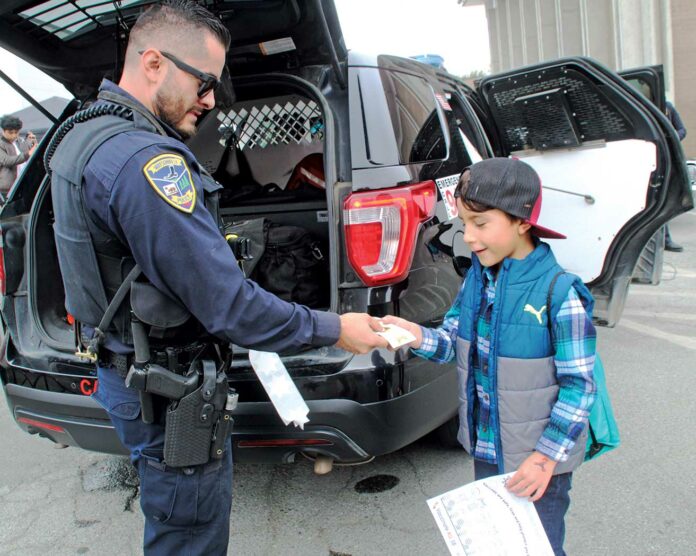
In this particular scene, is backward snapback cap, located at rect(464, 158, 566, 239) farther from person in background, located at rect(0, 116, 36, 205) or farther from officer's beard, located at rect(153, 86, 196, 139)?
person in background, located at rect(0, 116, 36, 205)

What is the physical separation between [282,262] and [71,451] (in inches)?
65.9

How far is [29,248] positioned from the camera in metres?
2.49

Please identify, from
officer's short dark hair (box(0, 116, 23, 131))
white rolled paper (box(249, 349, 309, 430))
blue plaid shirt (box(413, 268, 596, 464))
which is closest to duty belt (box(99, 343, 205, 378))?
white rolled paper (box(249, 349, 309, 430))

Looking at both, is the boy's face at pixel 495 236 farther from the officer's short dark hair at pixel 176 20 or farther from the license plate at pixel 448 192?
the officer's short dark hair at pixel 176 20

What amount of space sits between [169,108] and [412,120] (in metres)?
1.07

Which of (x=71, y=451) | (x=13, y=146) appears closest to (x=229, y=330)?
(x=71, y=451)

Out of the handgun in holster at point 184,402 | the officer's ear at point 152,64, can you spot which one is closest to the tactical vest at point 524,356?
the handgun in holster at point 184,402

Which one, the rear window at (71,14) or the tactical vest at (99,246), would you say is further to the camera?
the rear window at (71,14)

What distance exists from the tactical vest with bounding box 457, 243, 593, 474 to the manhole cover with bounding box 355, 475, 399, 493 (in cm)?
112

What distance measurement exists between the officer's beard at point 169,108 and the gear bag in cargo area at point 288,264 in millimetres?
981

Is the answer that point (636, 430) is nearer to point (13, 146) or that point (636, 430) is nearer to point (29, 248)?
point (29, 248)

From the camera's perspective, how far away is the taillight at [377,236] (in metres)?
2.12

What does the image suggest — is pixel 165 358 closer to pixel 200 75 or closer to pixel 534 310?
pixel 200 75

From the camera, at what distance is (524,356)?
63.6 inches
